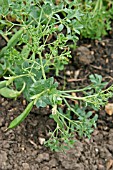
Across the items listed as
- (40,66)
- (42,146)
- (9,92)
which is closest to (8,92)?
(9,92)

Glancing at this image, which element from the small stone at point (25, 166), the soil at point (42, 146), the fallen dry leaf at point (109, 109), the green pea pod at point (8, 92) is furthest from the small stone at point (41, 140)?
the fallen dry leaf at point (109, 109)

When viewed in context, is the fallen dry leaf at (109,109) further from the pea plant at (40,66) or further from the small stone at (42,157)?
the small stone at (42,157)

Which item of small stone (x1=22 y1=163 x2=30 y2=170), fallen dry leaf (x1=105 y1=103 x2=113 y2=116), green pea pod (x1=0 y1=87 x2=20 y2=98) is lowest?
fallen dry leaf (x1=105 y1=103 x2=113 y2=116)

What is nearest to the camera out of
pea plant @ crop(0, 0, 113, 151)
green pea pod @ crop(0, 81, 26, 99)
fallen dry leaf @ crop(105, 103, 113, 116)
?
pea plant @ crop(0, 0, 113, 151)

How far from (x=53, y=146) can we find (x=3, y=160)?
8.6 inches

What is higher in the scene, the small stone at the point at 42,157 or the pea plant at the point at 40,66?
the pea plant at the point at 40,66

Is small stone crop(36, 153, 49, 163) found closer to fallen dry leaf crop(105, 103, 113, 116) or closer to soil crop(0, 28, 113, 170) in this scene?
soil crop(0, 28, 113, 170)

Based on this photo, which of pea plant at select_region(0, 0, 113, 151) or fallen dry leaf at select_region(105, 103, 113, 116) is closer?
pea plant at select_region(0, 0, 113, 151)

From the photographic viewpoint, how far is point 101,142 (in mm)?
2143

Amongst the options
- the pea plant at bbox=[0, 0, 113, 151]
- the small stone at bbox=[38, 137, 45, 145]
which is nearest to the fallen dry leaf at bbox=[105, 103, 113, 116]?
the pea plant at bbox=[0, 0, 113, 151]

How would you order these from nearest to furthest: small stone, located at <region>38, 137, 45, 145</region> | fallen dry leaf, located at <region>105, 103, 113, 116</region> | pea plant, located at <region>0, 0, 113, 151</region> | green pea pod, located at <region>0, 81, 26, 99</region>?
1. pea plant, located at <region>0, 0, 113, 151</region>
2. green pea pod, located at <region>0, 81, 26, 99</region>
3. small stone, located at <region>38, 137, 45, 145</region>
4. fallen dry leaf, located at <region>105, 103, 113, 116</region>

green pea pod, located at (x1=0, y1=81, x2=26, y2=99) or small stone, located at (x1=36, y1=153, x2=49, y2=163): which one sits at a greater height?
green pea pod, located at (x1=0, y1=81, x2=26, y2=99)

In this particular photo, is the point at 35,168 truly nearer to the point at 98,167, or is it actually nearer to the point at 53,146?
the point at 53,146

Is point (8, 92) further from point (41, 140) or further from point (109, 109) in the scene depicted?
point (109, 109)
